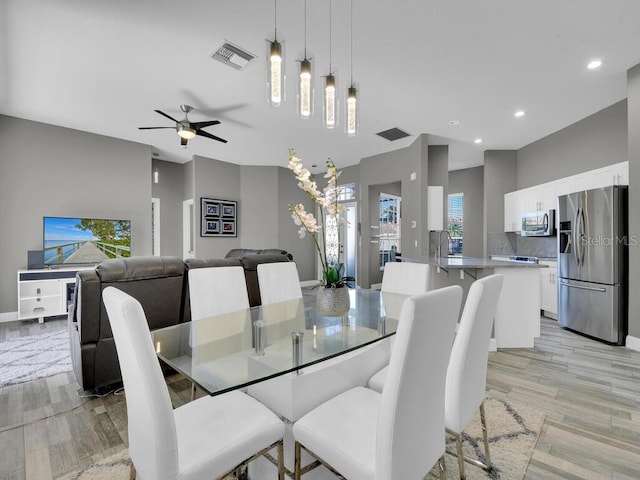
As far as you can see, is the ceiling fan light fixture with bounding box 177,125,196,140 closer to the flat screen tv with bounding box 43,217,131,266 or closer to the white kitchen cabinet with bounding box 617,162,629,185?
the flat screen tv with bounding box 43,217,131,266

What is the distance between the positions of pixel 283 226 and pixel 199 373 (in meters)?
6.32

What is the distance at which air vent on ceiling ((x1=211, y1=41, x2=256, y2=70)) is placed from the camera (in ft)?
9.37

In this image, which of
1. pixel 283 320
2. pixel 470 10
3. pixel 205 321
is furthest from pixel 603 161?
pixel 205 321

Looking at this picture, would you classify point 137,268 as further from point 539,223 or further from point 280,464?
point 539,223

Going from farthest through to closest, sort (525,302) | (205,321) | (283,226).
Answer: (283,226), (525,302), (205,321)

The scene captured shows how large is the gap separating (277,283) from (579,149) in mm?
4984

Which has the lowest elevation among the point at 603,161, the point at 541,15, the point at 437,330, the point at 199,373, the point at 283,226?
the point at 199,373

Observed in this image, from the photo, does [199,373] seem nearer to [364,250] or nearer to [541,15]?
[541,15]

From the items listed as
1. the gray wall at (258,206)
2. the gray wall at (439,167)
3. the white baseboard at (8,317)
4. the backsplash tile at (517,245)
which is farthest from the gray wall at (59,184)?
the backsplash tile at (517,245)

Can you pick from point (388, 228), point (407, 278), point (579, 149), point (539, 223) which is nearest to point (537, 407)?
point (407, 278)

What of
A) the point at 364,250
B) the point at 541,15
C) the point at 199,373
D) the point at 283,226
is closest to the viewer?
the point at 199,373

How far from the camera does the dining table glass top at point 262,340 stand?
1.20 metres

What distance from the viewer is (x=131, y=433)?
107 cm

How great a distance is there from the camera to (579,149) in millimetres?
4602
